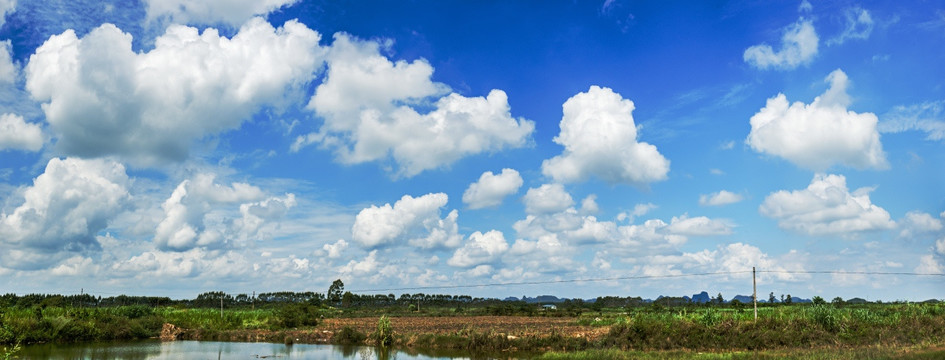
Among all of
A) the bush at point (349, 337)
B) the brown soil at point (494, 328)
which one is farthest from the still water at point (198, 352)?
the brown soil at point (494, 328)

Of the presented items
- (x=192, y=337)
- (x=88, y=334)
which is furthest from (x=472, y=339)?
(x=88, y=334)

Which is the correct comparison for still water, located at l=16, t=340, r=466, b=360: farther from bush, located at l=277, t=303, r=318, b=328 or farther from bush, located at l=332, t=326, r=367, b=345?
bush, located at l=277, t=303, r=318, b=328

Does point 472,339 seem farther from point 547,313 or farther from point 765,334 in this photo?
point 547,313

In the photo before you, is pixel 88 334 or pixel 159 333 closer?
pixel 88 334

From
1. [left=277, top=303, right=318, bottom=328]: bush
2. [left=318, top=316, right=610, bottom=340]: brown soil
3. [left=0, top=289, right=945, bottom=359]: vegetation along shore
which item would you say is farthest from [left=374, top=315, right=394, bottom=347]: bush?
[left=277, top=303, right=318, bottom=328]: bush

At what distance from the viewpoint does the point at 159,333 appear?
45.3m

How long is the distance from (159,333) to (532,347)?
31.2 metres

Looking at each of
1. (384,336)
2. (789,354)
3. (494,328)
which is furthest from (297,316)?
(789,354)

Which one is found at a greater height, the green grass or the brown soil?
the green grass

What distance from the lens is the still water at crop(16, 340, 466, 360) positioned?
29.9 m

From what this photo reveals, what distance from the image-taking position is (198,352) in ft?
→ 106

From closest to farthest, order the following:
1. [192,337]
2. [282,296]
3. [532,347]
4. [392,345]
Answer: [532,347]
[392,345]
[192,337]
[282,296]

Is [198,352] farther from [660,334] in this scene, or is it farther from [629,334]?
[660,334]

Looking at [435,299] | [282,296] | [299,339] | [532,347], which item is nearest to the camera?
[532,347]
